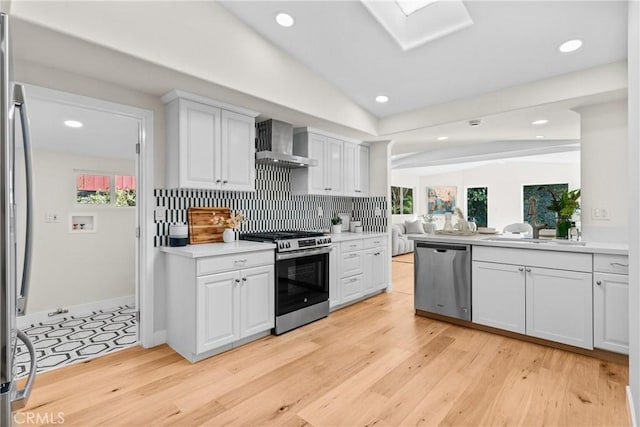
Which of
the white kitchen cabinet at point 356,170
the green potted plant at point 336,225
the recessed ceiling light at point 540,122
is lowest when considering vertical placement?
the green potted plant at point 336,225

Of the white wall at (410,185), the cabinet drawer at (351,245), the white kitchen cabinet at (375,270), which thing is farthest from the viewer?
the white wall at (410,185)

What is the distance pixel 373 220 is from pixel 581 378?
305 centimetres

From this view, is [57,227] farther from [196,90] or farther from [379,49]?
[379,49]

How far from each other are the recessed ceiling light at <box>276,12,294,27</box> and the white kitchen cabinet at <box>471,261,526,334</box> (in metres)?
2.78

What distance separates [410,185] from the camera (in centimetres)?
1059

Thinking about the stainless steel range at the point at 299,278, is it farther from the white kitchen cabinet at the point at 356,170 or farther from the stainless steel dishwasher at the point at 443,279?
the white kitchen cabinet at the point at 356,170

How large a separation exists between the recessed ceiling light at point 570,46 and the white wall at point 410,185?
6910 millimetres

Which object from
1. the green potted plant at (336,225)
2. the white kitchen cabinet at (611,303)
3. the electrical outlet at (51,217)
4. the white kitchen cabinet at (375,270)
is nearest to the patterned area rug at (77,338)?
the electrical outlet at (51,217)

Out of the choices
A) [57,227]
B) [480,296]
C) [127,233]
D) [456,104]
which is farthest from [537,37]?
[57,227]

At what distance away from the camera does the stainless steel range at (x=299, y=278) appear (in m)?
3.10

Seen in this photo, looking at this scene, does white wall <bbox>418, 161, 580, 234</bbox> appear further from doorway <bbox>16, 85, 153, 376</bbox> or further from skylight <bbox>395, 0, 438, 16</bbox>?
doorway <bbox>16, 85, 153, 376</bbox>

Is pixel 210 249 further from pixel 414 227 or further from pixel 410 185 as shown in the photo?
pixel 410 185

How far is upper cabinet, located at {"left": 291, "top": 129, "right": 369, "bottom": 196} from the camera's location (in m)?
4.00

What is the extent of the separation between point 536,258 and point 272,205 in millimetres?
2758
